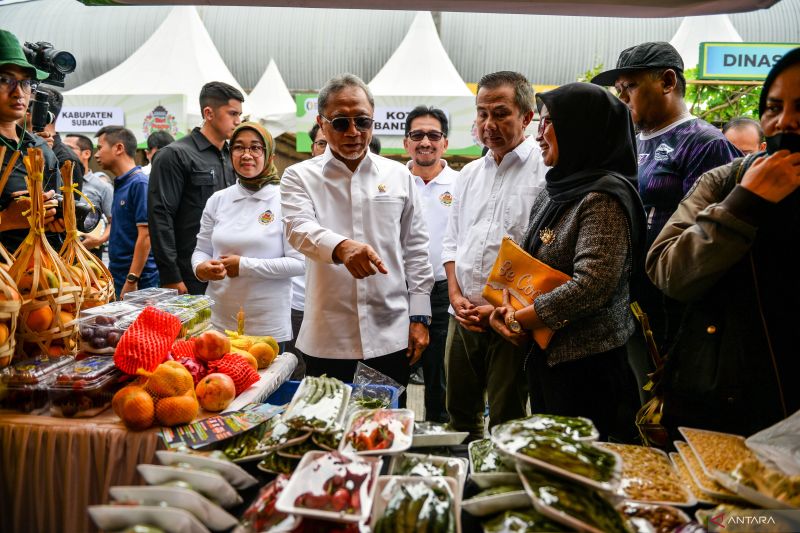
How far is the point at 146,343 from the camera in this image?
5.55 ft

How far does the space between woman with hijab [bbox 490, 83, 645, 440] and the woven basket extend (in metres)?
1.46

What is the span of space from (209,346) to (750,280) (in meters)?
1.57

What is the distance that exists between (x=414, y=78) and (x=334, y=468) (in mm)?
8560

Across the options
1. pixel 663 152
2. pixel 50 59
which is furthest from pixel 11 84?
pixel 663 152

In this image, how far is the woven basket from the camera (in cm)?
168

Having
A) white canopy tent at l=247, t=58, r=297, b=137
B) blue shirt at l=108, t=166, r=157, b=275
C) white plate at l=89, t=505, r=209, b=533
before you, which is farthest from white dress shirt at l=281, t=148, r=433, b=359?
white canopy tent at l=247, t=58, r=297, b=137

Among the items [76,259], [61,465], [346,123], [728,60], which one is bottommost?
[61,465]

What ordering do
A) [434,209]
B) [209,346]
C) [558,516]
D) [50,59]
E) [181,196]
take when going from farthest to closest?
[434,209] < [181,196] < [50,59] < [209,346] < [558,516]

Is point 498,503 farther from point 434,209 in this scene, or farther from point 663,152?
point 434,209

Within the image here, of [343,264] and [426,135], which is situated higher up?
[426,135]

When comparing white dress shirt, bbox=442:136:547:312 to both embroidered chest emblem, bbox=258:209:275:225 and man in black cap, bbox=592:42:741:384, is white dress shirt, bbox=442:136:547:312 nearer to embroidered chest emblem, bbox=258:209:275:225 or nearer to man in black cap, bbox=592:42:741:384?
man in black cap, bbox=592:42:741:384

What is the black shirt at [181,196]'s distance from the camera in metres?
3.35

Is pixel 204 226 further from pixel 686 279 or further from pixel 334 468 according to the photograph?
pixel 686 279

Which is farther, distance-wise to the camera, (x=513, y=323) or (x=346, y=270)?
(x=346, y=270)
